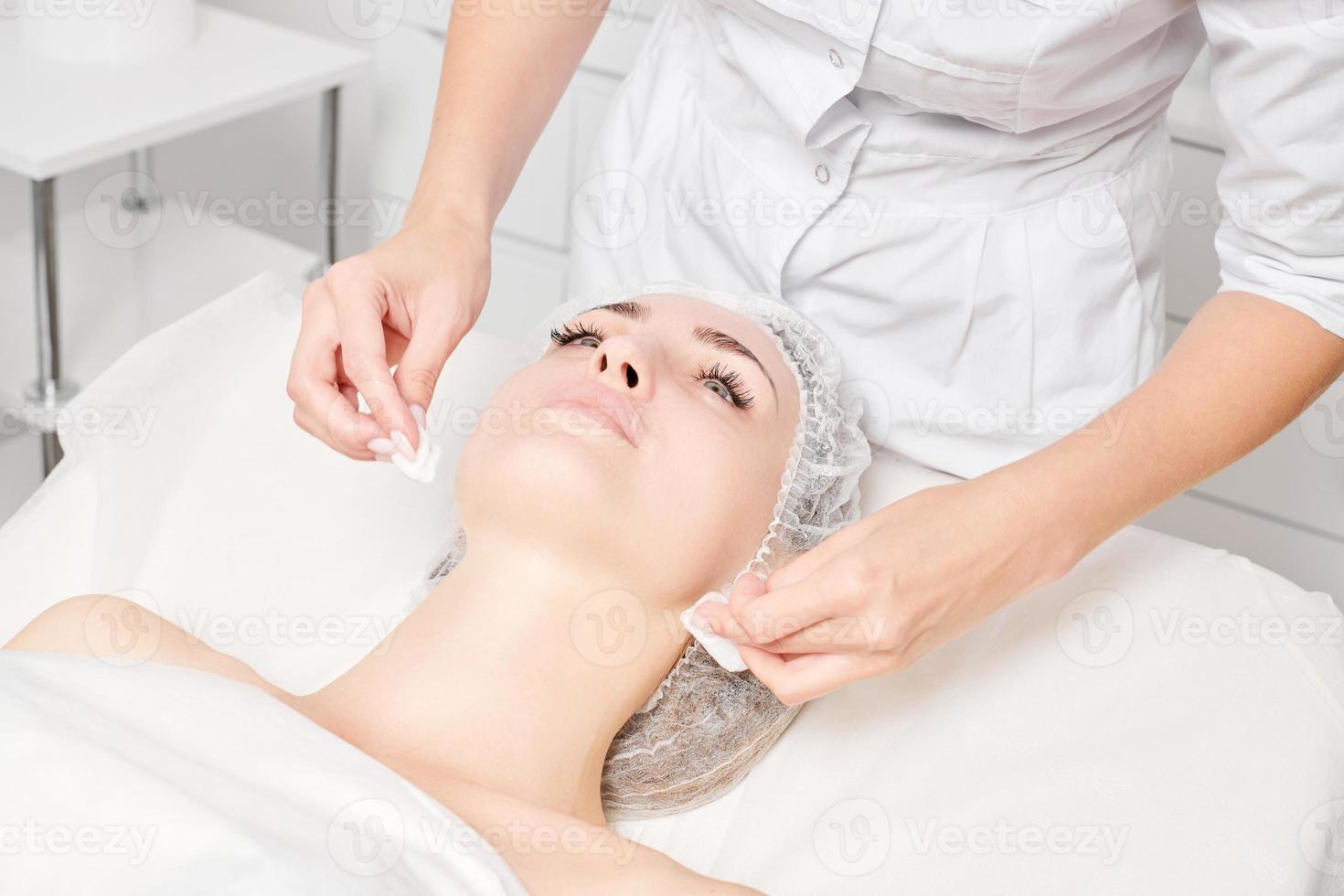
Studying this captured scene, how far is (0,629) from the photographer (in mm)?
1471

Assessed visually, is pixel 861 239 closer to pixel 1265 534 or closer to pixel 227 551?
pixel 227 551

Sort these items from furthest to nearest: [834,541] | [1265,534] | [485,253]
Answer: [1265,534] < [485,253] < [834,541]

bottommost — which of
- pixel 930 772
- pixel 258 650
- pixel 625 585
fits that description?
pixel 258 650

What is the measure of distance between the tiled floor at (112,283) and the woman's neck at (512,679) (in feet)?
4.76

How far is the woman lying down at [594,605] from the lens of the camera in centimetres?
126

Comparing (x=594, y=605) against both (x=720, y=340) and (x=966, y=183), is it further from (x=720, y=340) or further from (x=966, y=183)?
(x=966, y=183)

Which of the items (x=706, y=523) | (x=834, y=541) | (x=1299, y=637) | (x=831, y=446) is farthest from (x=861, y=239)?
(x=1299, y=637)

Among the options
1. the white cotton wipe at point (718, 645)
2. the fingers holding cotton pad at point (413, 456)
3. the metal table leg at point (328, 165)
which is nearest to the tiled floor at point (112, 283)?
the metal table leg at point (328, 165)

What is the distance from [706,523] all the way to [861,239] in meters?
0.40

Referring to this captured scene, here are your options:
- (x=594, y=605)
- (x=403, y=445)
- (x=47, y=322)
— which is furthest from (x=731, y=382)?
(x=47, y=322)

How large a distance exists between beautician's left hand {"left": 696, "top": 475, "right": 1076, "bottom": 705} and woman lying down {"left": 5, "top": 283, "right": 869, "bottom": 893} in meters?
0.20

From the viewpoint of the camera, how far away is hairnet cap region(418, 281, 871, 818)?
1389 mm

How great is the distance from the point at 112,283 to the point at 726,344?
1695 millimetres

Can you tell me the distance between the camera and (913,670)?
145 centimetres
